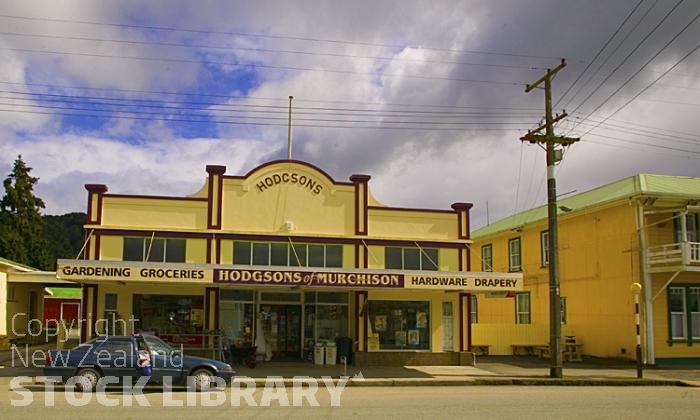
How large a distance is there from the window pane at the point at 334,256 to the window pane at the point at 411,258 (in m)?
2.35

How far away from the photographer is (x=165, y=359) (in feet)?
55.3

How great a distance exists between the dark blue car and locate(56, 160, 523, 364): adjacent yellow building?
5.51m

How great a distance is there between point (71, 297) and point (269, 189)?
2622cm

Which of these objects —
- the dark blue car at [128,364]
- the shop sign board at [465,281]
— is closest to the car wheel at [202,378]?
the dark blue car at [128,364]

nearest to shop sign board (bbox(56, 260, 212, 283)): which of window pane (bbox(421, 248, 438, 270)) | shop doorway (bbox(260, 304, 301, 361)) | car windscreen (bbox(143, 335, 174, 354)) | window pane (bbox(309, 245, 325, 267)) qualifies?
car windscreen (bbox(143, 335, 174, 354))

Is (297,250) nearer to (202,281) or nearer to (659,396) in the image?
(202,281)

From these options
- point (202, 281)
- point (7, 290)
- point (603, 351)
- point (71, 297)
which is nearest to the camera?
point (202, 281)

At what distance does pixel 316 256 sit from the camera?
24.8m

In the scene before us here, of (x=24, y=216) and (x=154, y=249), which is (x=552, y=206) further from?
(x=24, y=216)

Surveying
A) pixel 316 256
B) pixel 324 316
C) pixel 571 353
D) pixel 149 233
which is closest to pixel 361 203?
pixel 316 256

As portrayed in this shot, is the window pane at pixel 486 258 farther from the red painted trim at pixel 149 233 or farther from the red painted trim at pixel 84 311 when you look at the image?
the red painted trim at pixel 84 311

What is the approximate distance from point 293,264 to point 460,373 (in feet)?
21.9

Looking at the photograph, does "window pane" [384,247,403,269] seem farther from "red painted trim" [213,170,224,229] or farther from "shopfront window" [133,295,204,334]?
"shopfront window" [133,295,204,334]

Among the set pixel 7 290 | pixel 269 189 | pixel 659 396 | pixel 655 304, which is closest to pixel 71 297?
pixel 7 290
